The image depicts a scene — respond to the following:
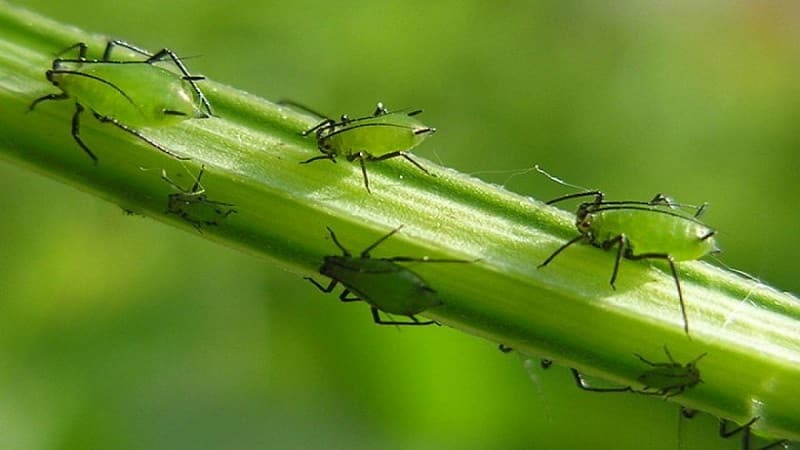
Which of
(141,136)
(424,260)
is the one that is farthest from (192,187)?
(424,260)

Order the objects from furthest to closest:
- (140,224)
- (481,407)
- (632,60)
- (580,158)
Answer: (632,60), (580,158), (140,224), (481,407)

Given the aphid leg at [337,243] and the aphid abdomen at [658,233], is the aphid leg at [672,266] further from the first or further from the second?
the aphid leg at [337,243]

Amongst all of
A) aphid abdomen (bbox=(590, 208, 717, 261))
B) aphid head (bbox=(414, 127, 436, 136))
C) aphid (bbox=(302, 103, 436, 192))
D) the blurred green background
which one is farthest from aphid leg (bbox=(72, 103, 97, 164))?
the blurred green background

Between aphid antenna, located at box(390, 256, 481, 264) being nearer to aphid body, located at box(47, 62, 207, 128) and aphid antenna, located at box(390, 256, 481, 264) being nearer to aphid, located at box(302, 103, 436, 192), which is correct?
aphid, located at box(302, 103, 436, 192)

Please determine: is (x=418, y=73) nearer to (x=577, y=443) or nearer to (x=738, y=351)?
(x=577, y=443)

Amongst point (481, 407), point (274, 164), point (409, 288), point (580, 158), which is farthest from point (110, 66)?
point (580, 158)
